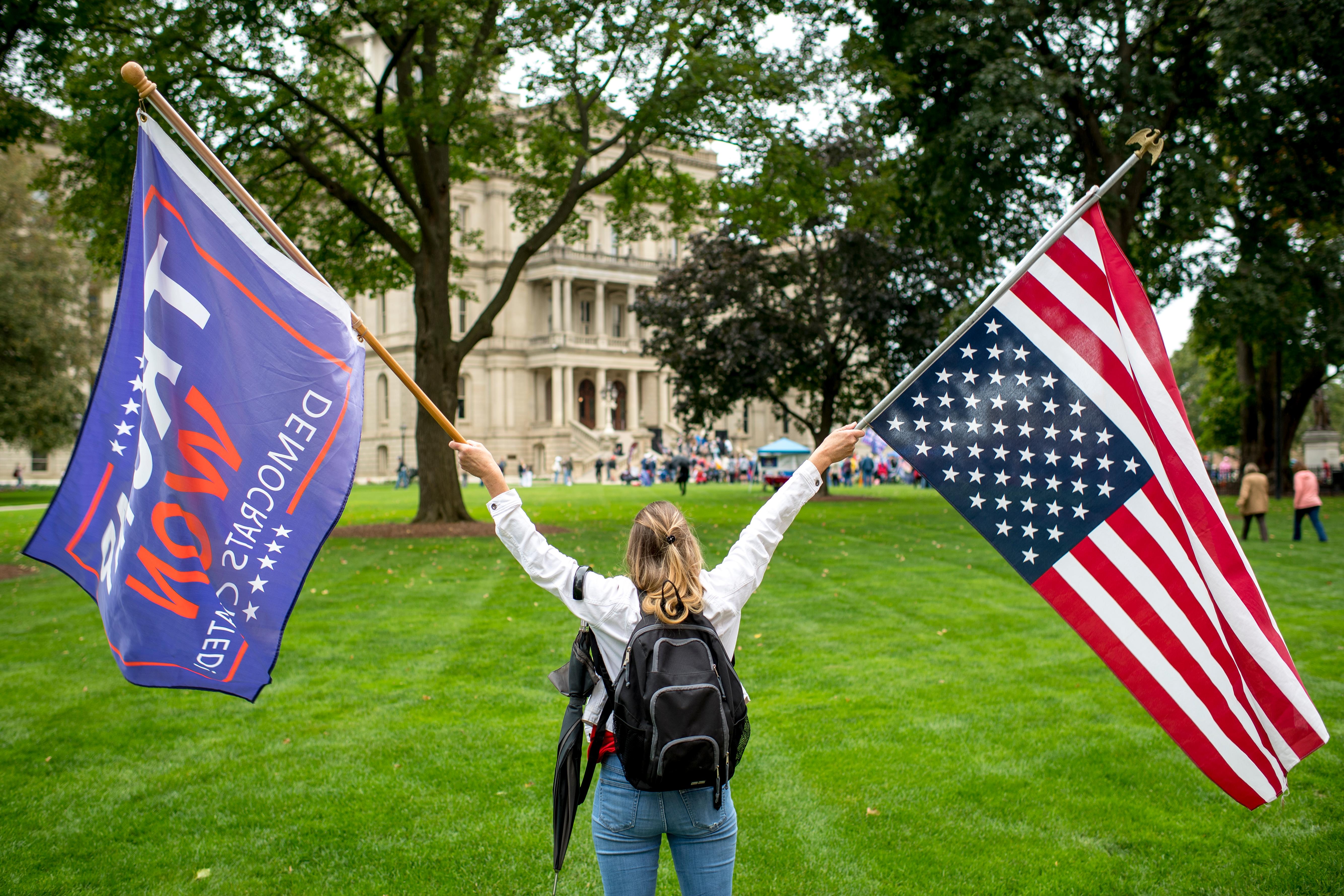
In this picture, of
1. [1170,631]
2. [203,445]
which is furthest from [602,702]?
[1170,631]

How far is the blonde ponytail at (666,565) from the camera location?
2.90m

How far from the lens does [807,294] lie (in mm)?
31922

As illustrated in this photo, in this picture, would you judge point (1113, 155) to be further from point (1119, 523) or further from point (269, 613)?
point (269, 613)

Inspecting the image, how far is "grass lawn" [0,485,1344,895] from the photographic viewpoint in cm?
480

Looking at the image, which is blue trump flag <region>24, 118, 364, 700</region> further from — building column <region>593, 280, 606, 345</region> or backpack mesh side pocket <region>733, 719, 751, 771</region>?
building column <region>593, 280, 606, 345</region>

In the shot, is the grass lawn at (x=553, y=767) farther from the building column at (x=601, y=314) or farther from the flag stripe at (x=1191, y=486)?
the building column at (x=601, y=314)

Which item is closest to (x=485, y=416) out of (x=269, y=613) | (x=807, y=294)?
(x=807, y=294)

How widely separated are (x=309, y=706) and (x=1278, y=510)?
26.0 meters

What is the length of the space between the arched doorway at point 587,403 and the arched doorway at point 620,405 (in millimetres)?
1477

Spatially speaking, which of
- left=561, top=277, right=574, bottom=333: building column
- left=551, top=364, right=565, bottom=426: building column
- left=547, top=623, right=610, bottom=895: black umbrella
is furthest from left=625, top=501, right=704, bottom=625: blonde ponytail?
left=561, top=277, right=574, bottom=333: building column

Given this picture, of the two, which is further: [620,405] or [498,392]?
[620,405]

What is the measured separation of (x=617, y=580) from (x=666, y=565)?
0.21 meters

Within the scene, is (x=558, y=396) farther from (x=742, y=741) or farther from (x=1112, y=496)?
(x=742, y=741)

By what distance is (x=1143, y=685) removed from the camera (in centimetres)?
396
